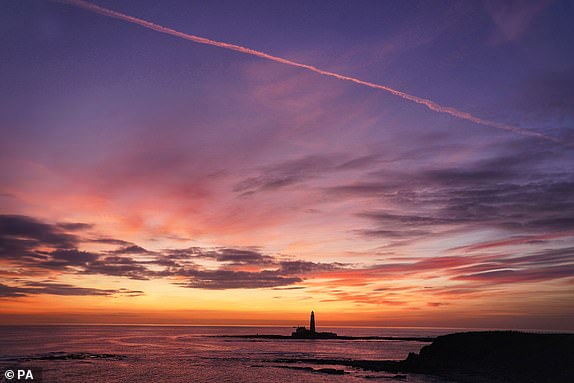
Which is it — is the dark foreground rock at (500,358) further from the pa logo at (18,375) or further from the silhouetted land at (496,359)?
the pa logo at (18,375)

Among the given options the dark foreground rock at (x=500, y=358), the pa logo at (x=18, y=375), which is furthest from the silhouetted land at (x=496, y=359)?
the pa logo at (x=18, y=375)

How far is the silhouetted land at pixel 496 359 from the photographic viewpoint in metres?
51.9

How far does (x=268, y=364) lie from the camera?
263ft

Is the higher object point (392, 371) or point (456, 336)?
point (456, 336)

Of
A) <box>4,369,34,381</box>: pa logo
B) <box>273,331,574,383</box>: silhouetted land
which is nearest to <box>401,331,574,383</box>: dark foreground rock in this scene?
<box>273,331,574,383</box>: silhouetted land

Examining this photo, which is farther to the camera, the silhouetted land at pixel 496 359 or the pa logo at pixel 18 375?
the pa logo at pixel 18 375

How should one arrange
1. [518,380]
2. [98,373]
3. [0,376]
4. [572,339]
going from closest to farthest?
[518,380]
[572,339]
[0,376]
[98,373]

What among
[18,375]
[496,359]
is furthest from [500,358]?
[18,375]

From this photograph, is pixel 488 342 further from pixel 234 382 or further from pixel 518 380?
pixel 234 382

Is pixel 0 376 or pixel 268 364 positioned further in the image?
pixel 268 364

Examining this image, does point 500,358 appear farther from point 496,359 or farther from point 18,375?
point 18,375

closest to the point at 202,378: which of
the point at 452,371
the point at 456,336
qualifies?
the point at 452,371

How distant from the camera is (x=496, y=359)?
194 ft

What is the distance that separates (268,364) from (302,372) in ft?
47.3
